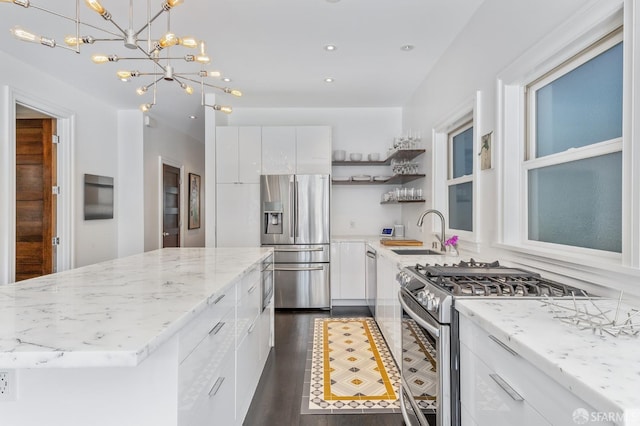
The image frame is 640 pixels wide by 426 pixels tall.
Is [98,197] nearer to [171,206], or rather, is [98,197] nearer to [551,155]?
[171,206]

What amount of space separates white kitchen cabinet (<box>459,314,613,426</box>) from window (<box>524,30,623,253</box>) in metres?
0.81

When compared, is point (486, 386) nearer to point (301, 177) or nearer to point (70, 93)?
point (301, 177)

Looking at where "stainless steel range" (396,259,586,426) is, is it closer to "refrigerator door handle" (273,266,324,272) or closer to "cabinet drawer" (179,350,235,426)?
"cabinet drawer" (179,350,235,426)

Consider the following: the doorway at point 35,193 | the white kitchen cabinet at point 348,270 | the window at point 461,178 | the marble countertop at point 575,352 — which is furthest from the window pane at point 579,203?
the doorway at point 35,193

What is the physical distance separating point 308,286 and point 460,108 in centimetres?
272

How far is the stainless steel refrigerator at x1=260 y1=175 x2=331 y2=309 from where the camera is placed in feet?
14.7

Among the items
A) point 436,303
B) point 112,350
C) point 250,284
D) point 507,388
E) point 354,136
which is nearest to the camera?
point 112,350

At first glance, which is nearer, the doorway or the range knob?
the range knob

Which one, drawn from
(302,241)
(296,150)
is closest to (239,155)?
(296,150)

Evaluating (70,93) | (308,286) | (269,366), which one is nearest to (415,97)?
(308,286)

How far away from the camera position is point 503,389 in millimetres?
1027

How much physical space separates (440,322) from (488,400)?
0.33 meters

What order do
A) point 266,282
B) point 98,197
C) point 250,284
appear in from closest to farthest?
point 250,284, point 266,282, point 98,197

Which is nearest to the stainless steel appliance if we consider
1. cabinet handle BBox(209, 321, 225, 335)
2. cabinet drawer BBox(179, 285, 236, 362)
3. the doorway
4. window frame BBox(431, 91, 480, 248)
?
cabinet drawer BBox(179, 285, 236, 362)
